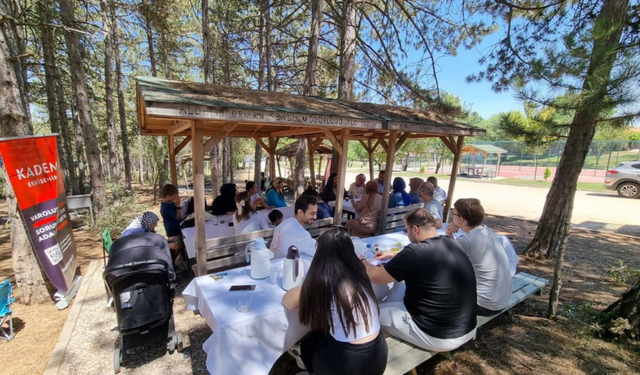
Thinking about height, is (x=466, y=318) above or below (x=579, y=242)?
above

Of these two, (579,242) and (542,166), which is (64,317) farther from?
(542,166)

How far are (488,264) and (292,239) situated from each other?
1.91 m

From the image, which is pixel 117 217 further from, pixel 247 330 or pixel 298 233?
pixel 247 330

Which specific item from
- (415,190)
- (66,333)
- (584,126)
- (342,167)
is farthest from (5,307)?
(584,126)

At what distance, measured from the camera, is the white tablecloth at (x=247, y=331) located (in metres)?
1.80

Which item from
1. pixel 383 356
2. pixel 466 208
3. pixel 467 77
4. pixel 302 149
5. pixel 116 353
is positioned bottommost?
pixel 116 353

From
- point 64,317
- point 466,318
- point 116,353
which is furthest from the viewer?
point 64,317

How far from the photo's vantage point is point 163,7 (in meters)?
8.24

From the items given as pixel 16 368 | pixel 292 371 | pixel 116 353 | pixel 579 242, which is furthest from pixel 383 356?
pixel 579 242

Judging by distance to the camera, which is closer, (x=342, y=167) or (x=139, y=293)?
(x=139, y=293)

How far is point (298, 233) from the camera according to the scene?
10.0ft

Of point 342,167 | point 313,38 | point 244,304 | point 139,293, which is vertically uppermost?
point 313,38

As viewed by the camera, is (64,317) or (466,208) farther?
(64,317)

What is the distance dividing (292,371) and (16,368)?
8.57ft
